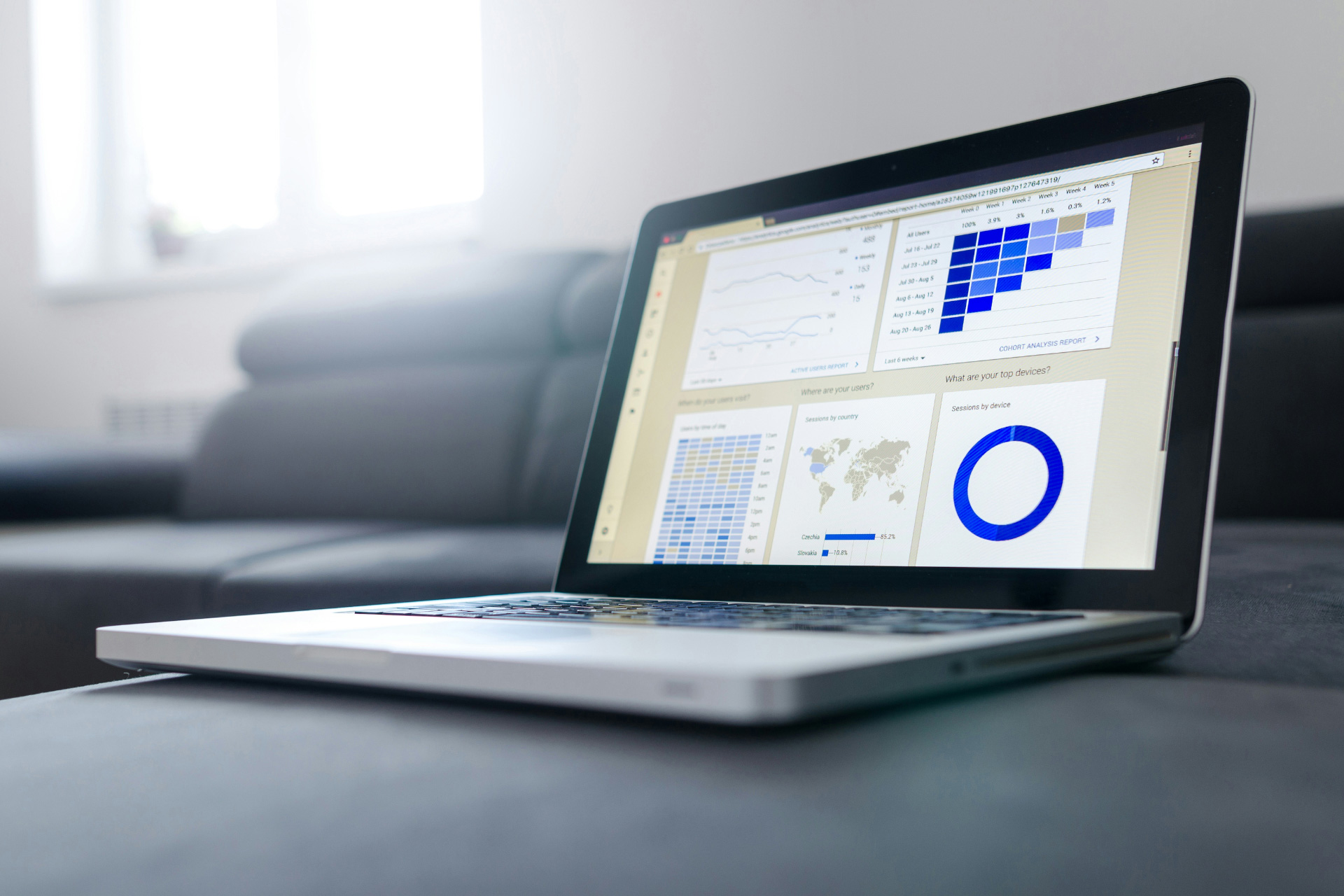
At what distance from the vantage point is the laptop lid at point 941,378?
1.43 ft

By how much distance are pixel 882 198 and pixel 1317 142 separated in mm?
1265

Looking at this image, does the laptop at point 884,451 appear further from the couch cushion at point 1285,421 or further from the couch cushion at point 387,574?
the couch cushion at point 1285,421

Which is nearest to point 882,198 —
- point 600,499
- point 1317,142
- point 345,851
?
point 600,499

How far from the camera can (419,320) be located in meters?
1.73

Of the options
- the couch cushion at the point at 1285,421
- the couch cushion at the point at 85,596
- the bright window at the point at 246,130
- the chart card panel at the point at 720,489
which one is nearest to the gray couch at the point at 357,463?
the couch cushion at the point at 85,596

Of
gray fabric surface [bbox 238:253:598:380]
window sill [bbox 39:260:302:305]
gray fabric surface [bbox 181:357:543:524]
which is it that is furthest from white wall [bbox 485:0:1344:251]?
window sill [bbox 39:260:302:305]

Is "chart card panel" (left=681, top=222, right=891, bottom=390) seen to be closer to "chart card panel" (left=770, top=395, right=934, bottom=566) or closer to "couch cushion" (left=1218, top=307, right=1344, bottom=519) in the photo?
"chart card panel" (left=770, top=395, right=934, bottom=566)

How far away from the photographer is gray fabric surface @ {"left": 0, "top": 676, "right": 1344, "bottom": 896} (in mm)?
194

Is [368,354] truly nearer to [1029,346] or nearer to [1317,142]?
[1029,346]

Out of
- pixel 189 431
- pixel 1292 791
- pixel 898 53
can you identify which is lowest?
pixel 189 431

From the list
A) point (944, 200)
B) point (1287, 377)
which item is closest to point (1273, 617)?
point (944, 200)

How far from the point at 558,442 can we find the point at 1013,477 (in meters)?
1.08

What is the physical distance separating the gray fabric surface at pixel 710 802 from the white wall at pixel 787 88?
1.44 metres

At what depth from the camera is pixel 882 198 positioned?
23.2 inches
